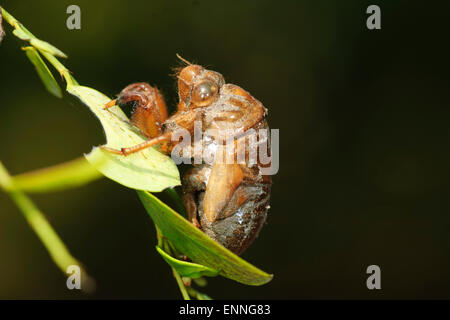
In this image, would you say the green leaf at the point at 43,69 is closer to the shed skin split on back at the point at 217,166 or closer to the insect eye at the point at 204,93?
the shed skin split on back at the point at 217,166

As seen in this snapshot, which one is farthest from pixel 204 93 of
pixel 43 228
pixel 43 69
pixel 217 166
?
pixel 43 228

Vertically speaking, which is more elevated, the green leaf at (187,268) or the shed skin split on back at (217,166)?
the shed skin split on back at (217,166)

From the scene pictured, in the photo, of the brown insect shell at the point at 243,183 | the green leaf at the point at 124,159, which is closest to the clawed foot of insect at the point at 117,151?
the green leaf at the point at 124,159

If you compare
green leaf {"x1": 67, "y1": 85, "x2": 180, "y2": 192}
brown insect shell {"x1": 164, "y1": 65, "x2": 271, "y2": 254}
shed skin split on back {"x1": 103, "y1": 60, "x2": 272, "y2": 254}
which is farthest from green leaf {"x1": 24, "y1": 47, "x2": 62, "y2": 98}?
brown insect shell {"x1": 164, "y1": 65, "x2": 271, "y2": 254}

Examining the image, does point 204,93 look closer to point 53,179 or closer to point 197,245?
point 197,245

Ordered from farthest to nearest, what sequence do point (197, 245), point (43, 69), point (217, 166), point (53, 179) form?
1. point (217, 166)
2. point (43, 69)
3. point (197, 245)
4. point (53, 179)
